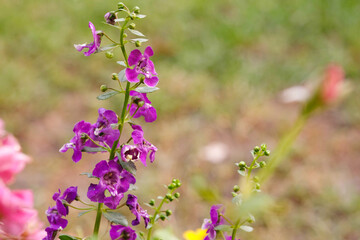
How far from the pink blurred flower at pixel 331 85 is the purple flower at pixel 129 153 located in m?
0.22

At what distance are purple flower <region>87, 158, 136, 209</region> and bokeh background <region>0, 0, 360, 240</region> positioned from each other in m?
1.17

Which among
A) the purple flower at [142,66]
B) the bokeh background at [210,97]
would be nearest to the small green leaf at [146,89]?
the purple flower at [142,66]

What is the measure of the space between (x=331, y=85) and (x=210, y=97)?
228 centimetres

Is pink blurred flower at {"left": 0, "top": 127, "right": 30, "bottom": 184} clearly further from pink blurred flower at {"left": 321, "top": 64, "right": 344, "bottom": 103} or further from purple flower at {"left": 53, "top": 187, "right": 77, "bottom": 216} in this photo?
pink blurred flower at {"left": 321, "top": 64, "right": 344, "bottom": 103}

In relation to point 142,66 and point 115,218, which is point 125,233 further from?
point 142,66

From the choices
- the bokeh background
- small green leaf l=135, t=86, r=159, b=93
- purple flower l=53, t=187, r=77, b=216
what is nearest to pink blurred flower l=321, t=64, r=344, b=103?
small green leaf l=135, t=86, r=159, b=93

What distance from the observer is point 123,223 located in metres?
0.57

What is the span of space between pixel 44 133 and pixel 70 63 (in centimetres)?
59

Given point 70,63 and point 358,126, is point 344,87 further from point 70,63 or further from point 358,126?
point 70,63

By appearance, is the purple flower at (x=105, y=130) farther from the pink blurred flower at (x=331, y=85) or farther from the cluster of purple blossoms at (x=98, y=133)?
the pink blurred flower at (x=331, y=85)

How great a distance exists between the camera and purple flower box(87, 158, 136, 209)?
22.1 inches

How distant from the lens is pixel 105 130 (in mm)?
572

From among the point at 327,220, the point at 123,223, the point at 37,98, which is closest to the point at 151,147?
the point at 123,223

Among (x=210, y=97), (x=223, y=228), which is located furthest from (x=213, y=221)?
(x=210, y=97)
